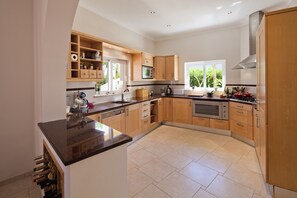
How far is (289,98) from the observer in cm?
171

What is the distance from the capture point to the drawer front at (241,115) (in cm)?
325

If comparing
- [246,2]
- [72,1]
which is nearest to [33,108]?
[72,1]

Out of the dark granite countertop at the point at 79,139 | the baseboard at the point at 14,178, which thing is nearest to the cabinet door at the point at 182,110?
the dark granite countertop at the point at 79,139

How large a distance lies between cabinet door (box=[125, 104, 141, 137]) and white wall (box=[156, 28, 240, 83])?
7.10 ft

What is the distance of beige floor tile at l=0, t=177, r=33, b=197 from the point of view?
194 centimetres

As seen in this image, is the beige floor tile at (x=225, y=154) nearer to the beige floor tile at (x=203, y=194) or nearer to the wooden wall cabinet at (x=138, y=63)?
the beige floor tile at (x=203, y=194)

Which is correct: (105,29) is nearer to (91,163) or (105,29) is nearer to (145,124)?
(145,124)

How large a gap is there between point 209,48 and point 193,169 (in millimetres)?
3451

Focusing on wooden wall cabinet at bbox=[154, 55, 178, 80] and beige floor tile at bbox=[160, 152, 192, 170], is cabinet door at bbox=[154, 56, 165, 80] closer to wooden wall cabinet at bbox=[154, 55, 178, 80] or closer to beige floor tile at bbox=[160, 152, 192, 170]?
wooden wall cabinet at bbox=[154, 55, 178, 80]

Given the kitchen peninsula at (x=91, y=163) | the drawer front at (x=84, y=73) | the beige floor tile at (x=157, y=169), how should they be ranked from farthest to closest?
the drawer front at (x=84, y=73) → the beige floor tile at (x=157, y=169) → the kitchen peninsula at (x=91, y=163)

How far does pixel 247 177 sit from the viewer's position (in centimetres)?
219

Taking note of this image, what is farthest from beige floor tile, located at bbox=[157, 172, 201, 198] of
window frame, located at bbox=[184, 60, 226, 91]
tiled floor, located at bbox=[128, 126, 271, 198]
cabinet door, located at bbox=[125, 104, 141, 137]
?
window frame, located at bbox=[184, 60, 226, 91]

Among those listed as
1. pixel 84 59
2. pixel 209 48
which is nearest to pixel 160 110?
pixel 209 48

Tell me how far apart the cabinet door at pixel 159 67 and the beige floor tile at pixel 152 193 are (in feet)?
11.4
